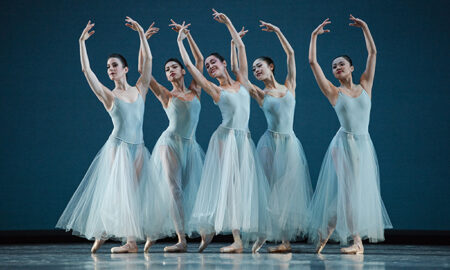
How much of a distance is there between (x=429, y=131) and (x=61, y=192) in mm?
3557

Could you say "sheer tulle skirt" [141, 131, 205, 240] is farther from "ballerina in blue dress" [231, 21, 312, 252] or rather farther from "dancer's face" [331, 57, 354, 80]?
"dancer's face" [331, 57, 354, 80]

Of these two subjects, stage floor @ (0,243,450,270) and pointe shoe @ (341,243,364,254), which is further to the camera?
pointe shoe @ (341,243,364,254)

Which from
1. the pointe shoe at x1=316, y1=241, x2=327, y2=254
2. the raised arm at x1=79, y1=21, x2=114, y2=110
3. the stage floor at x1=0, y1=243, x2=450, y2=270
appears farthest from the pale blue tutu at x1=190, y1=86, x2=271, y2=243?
the raised arm at x1=79, y1=21, x2=114, y2=110

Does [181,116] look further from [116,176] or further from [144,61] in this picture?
[116,176]

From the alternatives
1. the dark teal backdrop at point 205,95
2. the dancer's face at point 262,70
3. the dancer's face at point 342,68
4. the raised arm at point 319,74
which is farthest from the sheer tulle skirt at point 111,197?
the dark teal backdrop at point 205,95

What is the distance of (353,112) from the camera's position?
443 cm

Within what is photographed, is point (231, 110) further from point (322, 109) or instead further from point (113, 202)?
point (322, 109)

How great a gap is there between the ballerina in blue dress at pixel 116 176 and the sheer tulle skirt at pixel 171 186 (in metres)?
0.10

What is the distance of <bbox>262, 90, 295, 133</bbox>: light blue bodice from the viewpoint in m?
Answer: 4.59

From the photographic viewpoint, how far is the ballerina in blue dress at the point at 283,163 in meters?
4.44

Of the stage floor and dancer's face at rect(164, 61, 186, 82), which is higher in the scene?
dancer's face at rect(164, 61, 186, 82)

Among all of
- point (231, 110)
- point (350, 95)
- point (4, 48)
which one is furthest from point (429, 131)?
point (4, 48)

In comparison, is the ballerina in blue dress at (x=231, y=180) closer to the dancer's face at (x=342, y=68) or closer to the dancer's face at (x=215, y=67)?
the dancer's face at (x=215, y=67)

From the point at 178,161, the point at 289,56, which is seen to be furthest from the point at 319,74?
the point at 178,161
